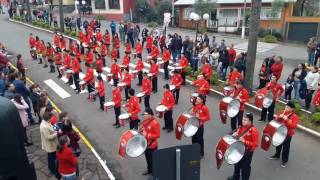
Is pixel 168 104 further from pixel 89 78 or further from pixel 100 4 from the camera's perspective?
pixel 100 4

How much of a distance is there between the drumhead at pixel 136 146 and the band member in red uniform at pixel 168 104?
301 centimetres

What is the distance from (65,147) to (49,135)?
111 cm

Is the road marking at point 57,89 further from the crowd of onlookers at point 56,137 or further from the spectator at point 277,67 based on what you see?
the spectator at point 277,67

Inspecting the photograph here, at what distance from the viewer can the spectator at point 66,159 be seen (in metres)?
6.63

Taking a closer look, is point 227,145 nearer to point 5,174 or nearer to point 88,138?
point 5,174

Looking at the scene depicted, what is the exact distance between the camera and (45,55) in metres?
19.2

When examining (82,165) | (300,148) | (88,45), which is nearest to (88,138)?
(82,165)

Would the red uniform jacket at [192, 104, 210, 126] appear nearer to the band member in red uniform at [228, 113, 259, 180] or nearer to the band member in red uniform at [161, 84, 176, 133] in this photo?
the band member in red uniform at [228, 113, 259, 180]

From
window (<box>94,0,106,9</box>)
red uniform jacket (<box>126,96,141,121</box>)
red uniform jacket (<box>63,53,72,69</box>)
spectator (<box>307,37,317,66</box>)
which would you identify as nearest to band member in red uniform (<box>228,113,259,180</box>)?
red uniform jacket (<box>126,96,141,121</box>)

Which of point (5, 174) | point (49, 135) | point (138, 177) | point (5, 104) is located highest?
point (5, 104)

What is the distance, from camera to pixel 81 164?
8930 millimetres

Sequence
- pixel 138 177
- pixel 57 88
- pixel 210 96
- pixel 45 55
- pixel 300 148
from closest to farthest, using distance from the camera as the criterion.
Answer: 1. pixel 138 177
2. pixel 300 148
3. pixel 210 96
4. pixel 57 88
5. pixel 45 55

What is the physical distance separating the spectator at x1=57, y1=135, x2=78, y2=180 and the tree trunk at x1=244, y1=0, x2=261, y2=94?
8.87m

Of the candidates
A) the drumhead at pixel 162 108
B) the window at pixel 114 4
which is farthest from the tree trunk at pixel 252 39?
the window at pixel 114 4
